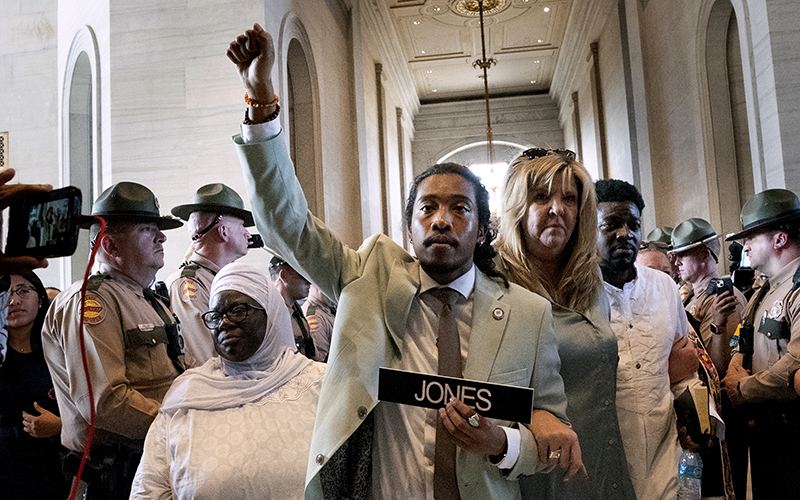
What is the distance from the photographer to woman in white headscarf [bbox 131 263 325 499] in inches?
88.0

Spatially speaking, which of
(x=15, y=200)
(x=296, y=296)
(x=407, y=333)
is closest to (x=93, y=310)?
(x=15, y=200)

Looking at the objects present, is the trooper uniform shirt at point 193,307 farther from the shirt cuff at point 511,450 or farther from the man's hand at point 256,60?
the shirt cuff at point 511,450

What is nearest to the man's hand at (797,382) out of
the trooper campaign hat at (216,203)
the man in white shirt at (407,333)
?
the man in white shirt at (407,333)

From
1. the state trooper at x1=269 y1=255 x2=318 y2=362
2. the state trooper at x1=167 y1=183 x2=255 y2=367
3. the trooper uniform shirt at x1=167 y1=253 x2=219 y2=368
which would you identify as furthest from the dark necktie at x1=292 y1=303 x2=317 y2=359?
the trooper uniform shirt at x1=167 y1=253 x2=219 y2=368

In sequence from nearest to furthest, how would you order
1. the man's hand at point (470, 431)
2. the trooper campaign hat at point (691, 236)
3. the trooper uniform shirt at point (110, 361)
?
the man's hand at point (470, 431), the trooper uniform shirt at point (110, 361), the trooper campaign hat at point (691, 236)

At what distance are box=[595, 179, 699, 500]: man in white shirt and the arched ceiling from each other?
1130cm

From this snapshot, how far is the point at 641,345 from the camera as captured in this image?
2355 millimetres

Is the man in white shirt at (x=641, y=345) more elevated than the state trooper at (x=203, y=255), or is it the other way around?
the state trooper at (x=203, y=255)

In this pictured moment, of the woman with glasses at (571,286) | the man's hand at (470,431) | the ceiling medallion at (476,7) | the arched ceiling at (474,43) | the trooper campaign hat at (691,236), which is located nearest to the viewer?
the man's hand at (470,431)

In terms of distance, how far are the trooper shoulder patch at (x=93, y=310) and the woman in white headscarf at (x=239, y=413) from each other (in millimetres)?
656

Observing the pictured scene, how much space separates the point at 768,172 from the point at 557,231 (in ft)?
15.4

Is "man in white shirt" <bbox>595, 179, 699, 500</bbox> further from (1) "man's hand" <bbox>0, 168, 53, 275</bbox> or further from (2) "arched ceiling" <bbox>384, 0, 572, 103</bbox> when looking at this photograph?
(2) "arched ceiling" <bbox>384, 0, 572, 103</bbox>

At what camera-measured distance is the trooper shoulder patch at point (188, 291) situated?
3703mm

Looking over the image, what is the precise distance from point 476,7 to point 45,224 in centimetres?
1298
